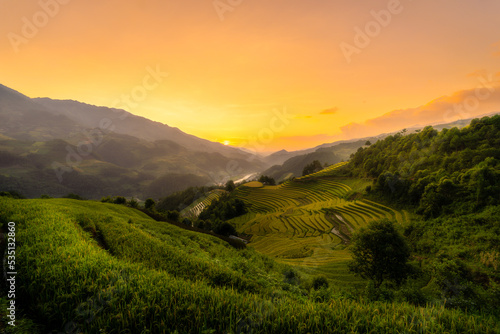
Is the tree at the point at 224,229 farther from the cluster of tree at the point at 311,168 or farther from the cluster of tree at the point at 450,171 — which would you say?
the cluster of tree at the point at 311,168

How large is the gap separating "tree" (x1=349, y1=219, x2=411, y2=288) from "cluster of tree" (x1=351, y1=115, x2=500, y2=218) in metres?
18.3

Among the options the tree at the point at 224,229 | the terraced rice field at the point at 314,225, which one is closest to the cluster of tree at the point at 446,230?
the terraced rice field at the point at 314,225

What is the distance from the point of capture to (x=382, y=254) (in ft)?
57.9

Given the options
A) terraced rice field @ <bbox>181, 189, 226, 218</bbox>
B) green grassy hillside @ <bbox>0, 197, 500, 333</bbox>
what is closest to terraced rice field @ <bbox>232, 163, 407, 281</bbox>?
green grassy hillside @ <bbox>0, 197, 500, 333</bbox>

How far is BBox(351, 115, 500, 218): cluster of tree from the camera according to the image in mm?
26781

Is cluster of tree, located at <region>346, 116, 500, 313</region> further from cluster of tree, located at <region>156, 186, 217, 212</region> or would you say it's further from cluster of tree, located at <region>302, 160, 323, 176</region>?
cluster of tree, located at <region>156, 186, 217, 212</region>

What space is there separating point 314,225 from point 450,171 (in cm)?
2722

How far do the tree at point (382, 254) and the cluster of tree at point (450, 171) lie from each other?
18.3 m

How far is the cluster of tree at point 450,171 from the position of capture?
87.9 feet

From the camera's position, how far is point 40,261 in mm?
4559

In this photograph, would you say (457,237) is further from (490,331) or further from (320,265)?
(490,331)

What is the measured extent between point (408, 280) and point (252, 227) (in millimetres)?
39324

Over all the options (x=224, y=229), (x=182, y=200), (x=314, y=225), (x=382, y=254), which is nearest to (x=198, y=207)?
(x=182, y=200)

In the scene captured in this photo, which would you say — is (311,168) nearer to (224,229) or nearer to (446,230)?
(224,229)
